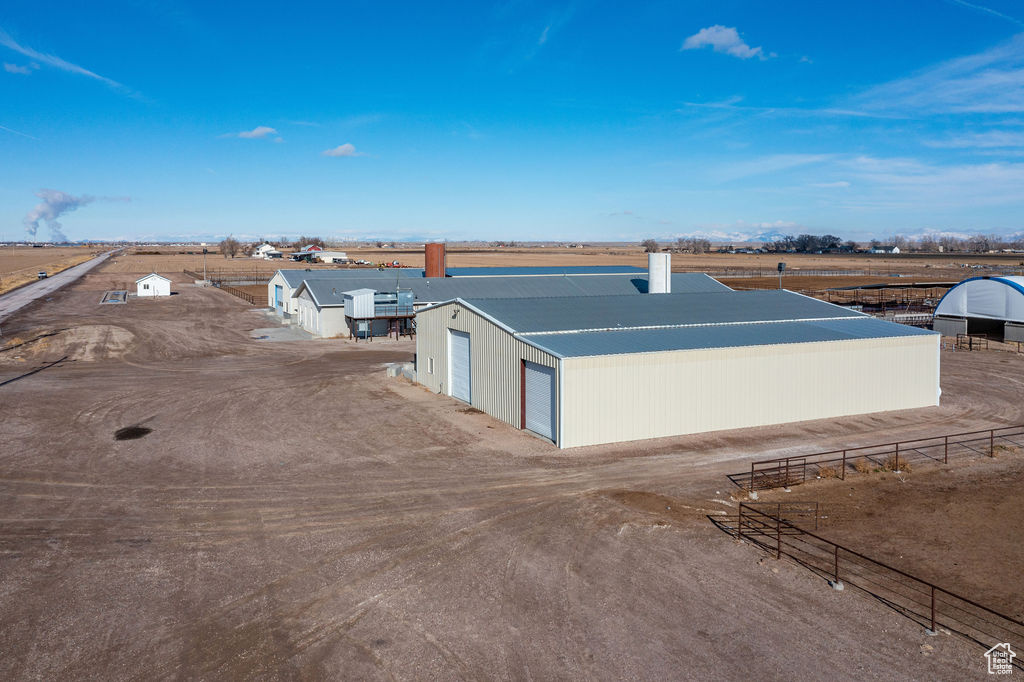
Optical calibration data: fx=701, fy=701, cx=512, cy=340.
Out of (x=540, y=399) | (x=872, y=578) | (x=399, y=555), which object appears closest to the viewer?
(x=872, y=578)

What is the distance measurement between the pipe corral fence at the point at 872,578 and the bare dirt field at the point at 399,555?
1.80 ft

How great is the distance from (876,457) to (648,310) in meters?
13.4

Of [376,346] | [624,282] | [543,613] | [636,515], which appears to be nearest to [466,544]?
[543,613]

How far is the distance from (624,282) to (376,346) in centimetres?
2140

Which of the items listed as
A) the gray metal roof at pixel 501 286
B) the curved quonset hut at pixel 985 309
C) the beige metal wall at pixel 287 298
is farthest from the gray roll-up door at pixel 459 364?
the curved quonset hut at pixel 985 309

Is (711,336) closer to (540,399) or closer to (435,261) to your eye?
(540,399)

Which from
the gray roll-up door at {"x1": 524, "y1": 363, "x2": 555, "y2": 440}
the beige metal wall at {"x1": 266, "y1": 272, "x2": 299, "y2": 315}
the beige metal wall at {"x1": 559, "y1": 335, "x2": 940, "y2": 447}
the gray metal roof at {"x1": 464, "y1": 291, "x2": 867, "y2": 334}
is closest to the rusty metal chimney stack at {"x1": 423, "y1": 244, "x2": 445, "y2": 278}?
the beige metal wall at {"x1": 266, "y1": 272, "x2": 299, "y2": 315}

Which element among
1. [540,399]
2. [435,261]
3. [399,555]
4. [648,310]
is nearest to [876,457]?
[540,399]

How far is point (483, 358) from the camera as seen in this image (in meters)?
31.3

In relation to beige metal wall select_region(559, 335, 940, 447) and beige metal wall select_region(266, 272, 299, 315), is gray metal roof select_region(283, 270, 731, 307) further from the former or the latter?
beige metal wall select_region(559, 335, 940, 447)

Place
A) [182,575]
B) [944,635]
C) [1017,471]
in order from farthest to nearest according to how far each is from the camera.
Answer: [1017,471] < [182,575] < [944,635]

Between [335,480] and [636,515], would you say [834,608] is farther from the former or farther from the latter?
[335,480]

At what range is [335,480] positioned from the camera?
71.3ft

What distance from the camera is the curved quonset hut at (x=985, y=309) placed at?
165 feet
